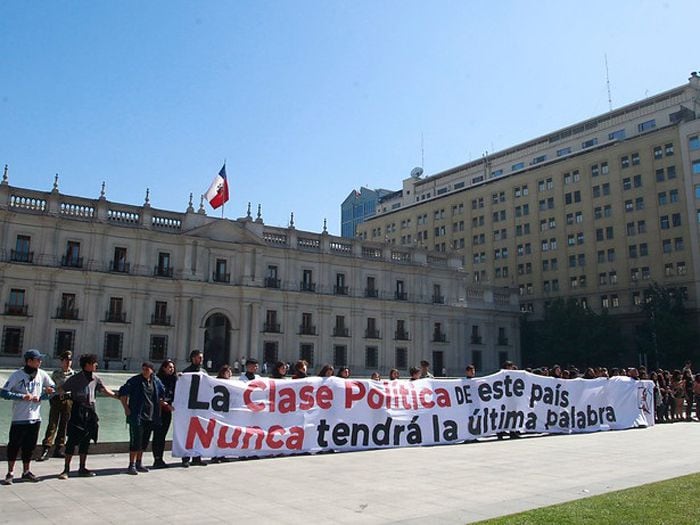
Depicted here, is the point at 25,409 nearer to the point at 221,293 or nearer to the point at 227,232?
the point at 221,293

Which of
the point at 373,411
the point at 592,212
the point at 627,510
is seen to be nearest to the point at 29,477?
the point at 373,411

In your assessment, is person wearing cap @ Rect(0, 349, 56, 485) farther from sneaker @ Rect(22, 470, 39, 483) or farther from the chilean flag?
the chilean flag

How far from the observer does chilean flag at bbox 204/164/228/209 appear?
49.4m

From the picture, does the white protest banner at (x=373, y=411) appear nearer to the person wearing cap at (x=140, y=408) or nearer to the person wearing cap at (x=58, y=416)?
the person wearing cap at (x=140, y=408)

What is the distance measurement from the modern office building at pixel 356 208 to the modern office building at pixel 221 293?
77.1 meters

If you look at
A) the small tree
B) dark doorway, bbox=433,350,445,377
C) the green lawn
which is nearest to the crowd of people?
the green lawn

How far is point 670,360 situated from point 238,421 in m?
52.9

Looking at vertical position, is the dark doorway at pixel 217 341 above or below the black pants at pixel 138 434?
above

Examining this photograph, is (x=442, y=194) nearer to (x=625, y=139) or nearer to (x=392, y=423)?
(x=625, y=139)

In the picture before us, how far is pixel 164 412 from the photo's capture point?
11438 millimetres

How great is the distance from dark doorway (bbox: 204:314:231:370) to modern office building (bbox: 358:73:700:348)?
25.2m

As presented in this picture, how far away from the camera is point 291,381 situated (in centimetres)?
1290

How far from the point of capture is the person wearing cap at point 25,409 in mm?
9125

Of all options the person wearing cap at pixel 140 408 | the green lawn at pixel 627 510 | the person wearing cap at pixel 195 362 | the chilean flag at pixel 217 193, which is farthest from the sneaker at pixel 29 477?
the chilean flag at pixel 217 193
